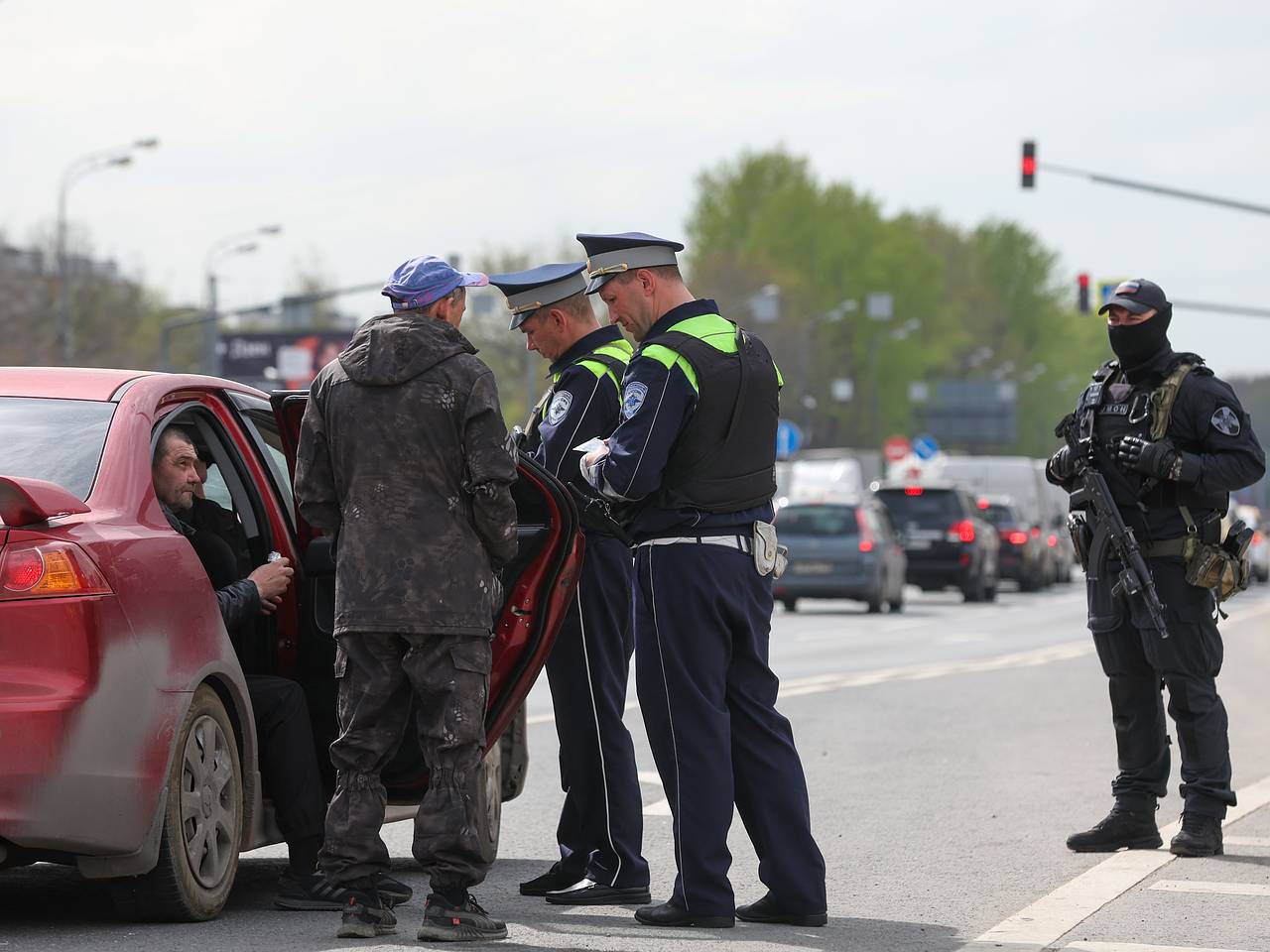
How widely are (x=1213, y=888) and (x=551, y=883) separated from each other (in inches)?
79.8

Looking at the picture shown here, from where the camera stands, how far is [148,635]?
6035 millimetres

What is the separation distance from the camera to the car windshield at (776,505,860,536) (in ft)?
99.5

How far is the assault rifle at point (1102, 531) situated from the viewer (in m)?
7.97

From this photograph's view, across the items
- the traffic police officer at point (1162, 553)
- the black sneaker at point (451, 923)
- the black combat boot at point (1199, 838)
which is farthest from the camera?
the traffic police officer at point (1162, 553)

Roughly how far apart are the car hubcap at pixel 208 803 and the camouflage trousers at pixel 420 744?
15.6 inches

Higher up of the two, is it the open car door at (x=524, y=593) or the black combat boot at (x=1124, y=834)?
the open car door at (x=524, y=593)

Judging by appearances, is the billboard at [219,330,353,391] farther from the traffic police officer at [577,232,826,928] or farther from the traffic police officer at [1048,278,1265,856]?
the traffic police officer at [577,232,826,928]

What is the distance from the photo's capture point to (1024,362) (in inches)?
4026

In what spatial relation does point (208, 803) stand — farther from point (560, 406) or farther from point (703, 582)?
point (560, 406)

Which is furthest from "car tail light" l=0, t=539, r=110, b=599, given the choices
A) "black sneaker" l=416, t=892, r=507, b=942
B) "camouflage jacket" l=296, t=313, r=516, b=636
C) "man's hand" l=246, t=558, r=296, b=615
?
"black sneaker" l=416, t=892, r=507, b=942

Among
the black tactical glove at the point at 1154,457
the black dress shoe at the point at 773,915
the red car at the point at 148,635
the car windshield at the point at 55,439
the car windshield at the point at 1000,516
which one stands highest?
the car windshield at the point at 55,439

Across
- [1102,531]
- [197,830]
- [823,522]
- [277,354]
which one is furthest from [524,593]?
[277,354]

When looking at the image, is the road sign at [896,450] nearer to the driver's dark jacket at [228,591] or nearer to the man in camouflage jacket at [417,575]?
the driver's dark jacket at [228,591]

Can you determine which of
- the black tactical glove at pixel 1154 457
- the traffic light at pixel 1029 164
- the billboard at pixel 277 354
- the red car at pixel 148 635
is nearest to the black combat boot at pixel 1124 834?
the black tactical glove at pixel 1154 457
